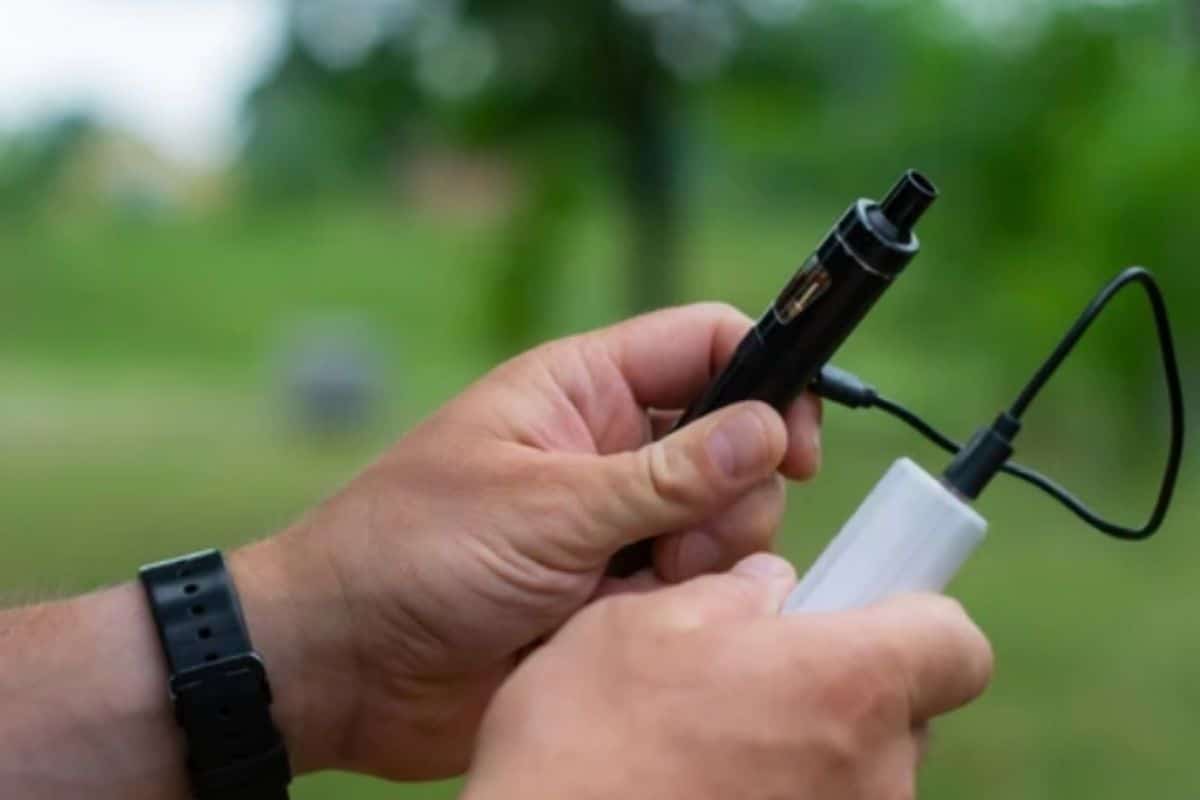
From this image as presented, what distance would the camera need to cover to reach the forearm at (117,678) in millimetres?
604

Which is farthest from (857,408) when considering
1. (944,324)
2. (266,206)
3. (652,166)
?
(266,206)

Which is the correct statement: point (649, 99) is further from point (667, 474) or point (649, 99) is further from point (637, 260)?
point (667, 474)

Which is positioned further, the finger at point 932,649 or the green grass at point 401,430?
the green grass at point 401,430

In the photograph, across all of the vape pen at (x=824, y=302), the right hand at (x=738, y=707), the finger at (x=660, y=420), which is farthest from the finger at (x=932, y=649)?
the finger at (x=660, y=420)

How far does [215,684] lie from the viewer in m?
0.59

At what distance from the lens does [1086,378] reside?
6.42 ft

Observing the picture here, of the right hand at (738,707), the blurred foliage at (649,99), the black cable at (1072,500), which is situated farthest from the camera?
the blurred foliage at (649,99)

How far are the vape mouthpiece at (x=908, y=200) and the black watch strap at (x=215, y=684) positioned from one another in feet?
0.96

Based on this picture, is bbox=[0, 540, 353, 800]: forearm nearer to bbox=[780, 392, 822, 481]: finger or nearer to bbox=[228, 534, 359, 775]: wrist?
bbox=[228, 534, 359, 775]: wrist

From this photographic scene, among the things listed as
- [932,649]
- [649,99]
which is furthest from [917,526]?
[649,99]

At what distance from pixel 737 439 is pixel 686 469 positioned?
0.02 meters

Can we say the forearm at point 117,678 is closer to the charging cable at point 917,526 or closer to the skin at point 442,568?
the skin at point 442,568

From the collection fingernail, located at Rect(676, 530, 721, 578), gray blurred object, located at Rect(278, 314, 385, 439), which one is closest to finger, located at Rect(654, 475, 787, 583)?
fingernail, located at Rect(676, 530, 721, 578)

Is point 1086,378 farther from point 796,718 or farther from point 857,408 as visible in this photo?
point 796,718
